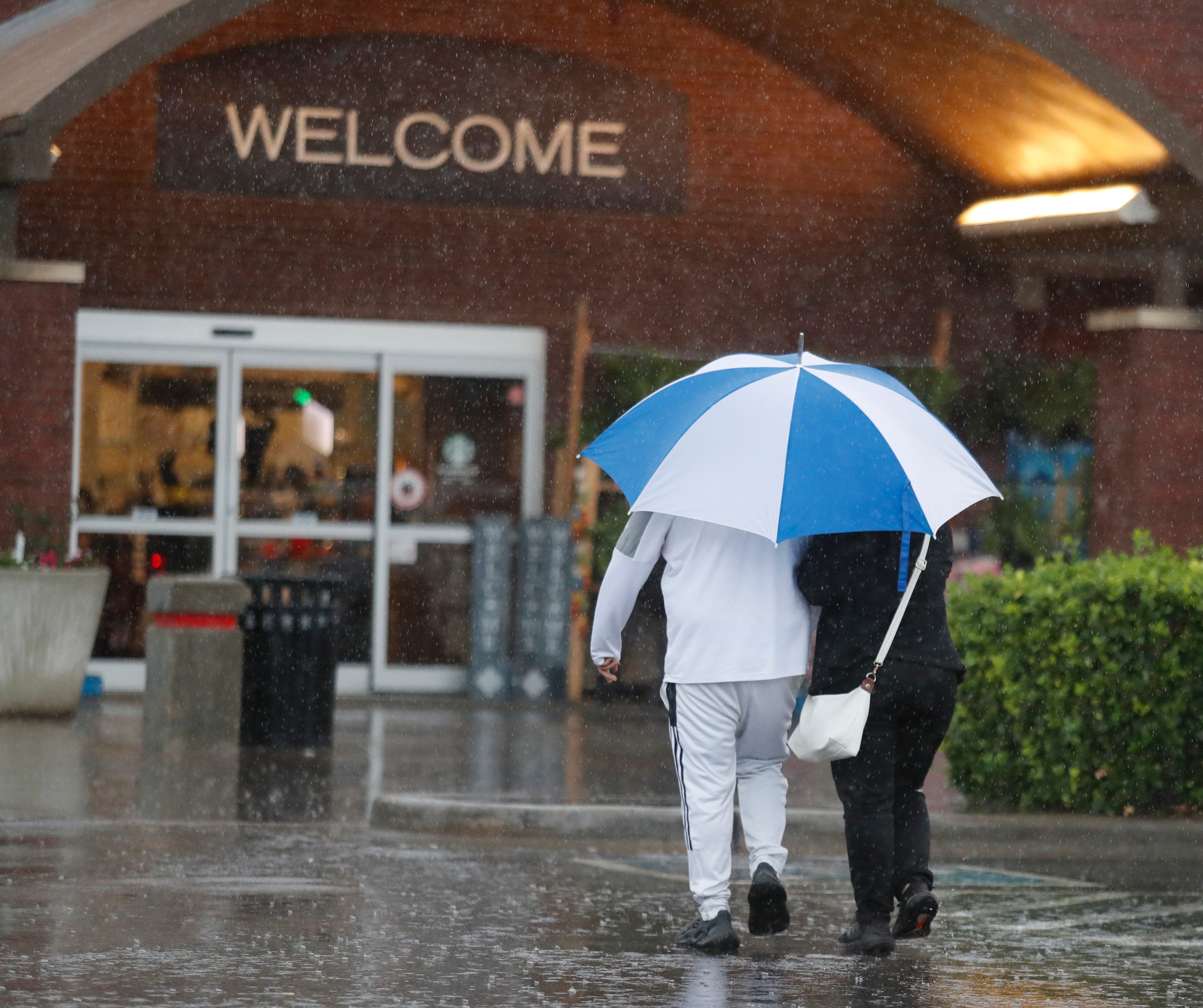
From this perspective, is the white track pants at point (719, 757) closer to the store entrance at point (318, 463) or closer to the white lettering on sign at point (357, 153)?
the store entrance at point (318, 463)

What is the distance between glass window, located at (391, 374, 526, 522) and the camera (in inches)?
646

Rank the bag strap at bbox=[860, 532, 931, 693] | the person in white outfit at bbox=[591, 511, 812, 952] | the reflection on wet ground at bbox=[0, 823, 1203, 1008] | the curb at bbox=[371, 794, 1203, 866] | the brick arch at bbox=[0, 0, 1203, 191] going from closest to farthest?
the reflection on wet ground at bbox=[0, 823, 1203, 1008], the bag strap at bbox=[860, 532, 931, 693], the person in white outfit at bbox=[591, 511, 812, 952], the curb at bbox=[371, 794, 1203, 866], the brick arch at bbox=[0, 0, 1203, 191]

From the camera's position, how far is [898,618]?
21.5 feet

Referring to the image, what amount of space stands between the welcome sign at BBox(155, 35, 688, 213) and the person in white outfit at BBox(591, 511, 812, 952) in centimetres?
978

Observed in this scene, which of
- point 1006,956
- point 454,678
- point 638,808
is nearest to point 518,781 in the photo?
point 638,808

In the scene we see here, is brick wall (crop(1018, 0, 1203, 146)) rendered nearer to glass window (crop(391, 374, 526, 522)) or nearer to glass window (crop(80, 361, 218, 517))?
glass window (crop(391, 374, 526, 522))

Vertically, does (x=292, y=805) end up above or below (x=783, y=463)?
below

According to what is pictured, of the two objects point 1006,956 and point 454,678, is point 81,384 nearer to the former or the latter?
point 454,678

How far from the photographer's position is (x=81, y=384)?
1588 centimetres

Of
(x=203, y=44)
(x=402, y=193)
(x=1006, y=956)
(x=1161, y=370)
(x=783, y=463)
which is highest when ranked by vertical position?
(x=203, y=44)

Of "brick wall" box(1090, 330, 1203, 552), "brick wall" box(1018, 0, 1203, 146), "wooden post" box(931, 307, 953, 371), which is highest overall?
"brick wall" box(1018, 0, 1203, 146)

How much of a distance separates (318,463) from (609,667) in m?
9.93

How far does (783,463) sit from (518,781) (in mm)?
4816

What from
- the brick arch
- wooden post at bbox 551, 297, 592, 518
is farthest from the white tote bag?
wooden post at bbox 551, 297, 592, 518
